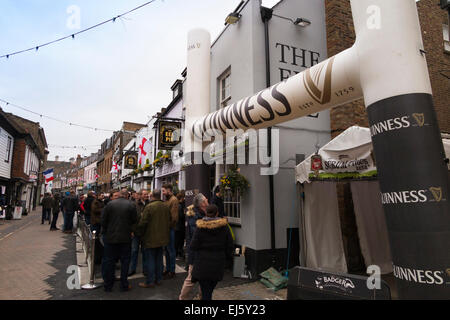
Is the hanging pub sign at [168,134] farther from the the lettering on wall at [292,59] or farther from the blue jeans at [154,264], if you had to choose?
the blue jeans at [154,264]

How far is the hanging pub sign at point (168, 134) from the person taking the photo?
10.4 metres

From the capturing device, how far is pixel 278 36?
7164mm

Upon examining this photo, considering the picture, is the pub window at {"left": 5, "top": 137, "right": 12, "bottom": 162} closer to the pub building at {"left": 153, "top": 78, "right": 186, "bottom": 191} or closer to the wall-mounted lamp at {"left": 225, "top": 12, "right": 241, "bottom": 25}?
the pub building at {"left": 153, "top": 78, "right": 186, "bottom": 191}

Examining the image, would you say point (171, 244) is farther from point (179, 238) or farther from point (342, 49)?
point (342, 49)

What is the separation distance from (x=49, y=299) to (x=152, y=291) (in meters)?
1.65

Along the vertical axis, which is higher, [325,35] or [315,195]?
[325,35]

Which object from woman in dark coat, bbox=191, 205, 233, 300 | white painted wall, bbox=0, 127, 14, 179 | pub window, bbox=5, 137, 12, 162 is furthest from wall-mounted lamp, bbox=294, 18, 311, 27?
pub window, bbox=5, 137, 12, 162

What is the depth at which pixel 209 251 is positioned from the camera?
3.64m

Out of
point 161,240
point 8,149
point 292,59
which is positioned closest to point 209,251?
point 161,240

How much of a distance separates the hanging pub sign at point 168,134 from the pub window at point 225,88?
2.85m

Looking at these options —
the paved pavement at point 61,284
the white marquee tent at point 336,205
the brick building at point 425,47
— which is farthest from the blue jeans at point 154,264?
the brick building at point 425,47

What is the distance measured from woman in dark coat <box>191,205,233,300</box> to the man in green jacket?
1648mm
